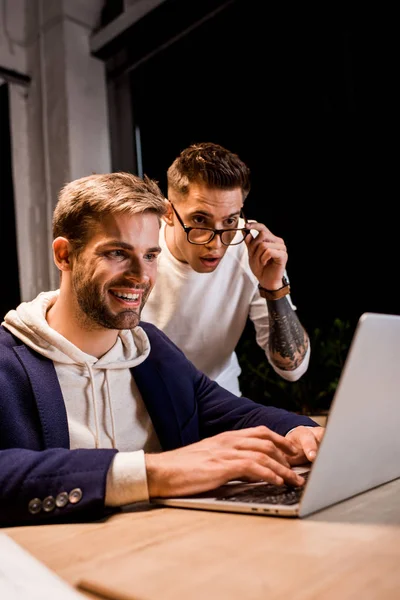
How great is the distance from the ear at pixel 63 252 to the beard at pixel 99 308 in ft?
0.22

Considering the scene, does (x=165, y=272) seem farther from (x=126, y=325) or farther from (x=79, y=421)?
(x=79, y=421)

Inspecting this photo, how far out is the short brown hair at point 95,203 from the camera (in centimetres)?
127

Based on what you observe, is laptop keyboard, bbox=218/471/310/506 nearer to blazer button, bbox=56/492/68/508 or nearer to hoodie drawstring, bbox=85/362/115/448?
blazer button, bbox=56/492/68/508

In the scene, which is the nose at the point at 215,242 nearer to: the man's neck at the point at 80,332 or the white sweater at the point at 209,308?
the white sweater at the point at 209,308

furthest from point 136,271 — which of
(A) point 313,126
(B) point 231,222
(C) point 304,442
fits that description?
(A) point 313,126

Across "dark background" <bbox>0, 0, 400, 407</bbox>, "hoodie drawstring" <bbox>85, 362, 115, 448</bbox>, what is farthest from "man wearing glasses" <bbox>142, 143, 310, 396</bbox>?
"hoodie drawstring" <bbox>85, 362, 115, 448</bbox>

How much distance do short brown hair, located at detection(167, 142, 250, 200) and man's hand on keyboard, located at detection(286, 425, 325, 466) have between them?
3.13 ft

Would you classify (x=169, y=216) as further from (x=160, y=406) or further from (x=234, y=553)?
(x=234, y=553)

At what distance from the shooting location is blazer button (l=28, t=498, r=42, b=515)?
820mm

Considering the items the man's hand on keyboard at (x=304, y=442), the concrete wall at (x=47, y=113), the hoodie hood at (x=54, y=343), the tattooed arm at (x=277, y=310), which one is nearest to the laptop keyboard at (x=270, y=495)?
the man's hand on keyboard at (x=304, y=442)

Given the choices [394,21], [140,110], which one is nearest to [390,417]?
[394,21]

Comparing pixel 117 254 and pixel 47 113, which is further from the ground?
pixel 47 113

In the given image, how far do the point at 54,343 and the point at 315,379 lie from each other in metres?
1.56

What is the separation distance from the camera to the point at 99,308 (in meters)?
1.26
